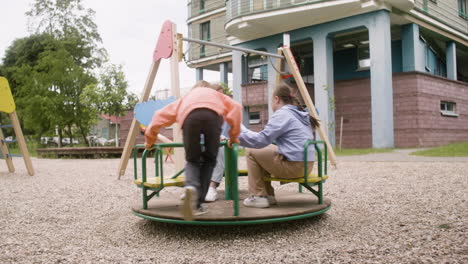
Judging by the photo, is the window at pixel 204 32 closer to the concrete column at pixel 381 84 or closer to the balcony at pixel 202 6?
the balcony at pixel 202 6

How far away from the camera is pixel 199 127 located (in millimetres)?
3029

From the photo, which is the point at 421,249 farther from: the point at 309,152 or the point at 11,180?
the point at 11,180

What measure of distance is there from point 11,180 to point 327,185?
19.7 feet

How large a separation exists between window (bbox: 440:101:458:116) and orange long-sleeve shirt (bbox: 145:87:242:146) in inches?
603

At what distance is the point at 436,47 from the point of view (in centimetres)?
1927

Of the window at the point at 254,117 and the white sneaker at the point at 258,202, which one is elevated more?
the window at the point at 254,117

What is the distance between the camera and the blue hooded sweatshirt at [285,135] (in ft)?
11.5

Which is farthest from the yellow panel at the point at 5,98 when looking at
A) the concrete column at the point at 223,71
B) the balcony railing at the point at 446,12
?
the concrete column at the point at 223,71

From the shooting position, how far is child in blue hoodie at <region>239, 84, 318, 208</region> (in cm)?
353

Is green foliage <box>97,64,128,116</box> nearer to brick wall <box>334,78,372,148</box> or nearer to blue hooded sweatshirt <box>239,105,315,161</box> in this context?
brick wall <box>334,78,372,148</box>

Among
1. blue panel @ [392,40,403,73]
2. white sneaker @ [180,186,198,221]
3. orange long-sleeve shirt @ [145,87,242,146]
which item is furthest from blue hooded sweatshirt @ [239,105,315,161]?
blue panel @ [392,40,403,73]

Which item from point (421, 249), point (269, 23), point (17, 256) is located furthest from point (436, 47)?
point (17, 256)

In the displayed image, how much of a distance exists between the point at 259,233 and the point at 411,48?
14.5 m

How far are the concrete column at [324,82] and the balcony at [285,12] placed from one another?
87 centimetres
